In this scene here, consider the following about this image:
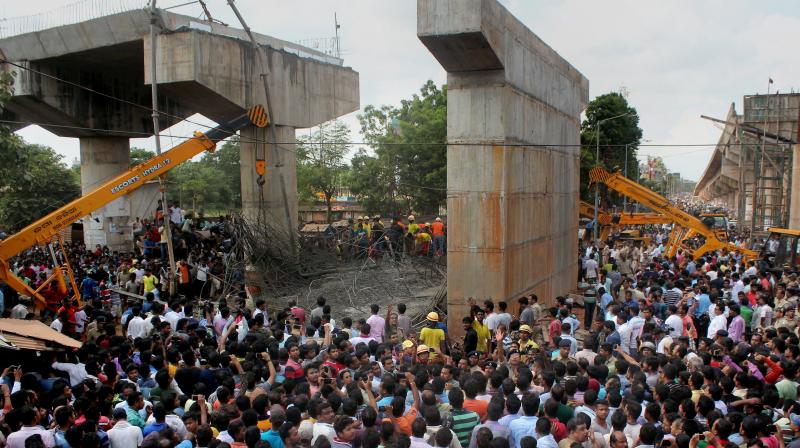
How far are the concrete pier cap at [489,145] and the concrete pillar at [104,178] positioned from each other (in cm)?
1845

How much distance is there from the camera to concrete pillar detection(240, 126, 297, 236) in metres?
19.6

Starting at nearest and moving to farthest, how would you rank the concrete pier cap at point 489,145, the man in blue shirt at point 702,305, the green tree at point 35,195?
the concrete pier cap at point 489,145, the man in blue shirt at point 702,305, the green tree at point 35,195

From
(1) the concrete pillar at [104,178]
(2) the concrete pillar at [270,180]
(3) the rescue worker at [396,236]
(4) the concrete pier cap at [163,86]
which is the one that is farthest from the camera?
(1) the concrete pillar at [104,178]

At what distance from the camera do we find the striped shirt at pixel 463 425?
5.50m

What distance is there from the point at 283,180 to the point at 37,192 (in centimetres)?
1749

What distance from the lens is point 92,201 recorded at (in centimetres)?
1337

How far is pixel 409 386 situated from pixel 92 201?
32.4ft

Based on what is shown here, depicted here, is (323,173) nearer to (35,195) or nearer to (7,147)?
(35,195)

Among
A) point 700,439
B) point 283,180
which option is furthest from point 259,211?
point 700,439

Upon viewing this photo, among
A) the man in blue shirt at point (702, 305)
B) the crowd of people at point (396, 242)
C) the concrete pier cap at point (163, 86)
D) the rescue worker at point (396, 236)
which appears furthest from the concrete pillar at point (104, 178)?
the man in blue shirt at point (702, 305)

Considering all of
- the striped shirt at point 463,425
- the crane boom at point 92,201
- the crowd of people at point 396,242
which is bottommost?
the striped shirt at point 463,425

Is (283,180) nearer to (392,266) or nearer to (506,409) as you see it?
(392,266)

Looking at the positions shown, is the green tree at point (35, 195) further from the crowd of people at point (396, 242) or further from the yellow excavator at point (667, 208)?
the yellow excavator at point (667, 208)

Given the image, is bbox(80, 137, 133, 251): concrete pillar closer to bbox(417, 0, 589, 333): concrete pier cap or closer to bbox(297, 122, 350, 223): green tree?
bbox(297, 122, 350, 223): green tree
